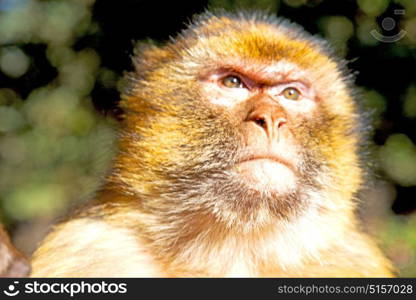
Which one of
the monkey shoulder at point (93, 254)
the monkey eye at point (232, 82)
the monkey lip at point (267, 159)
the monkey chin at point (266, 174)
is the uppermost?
the monkey eye at point (232, 82)

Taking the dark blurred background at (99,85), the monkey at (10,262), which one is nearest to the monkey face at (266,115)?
the monkey at (10,262)

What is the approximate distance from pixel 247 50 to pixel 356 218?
106 cm

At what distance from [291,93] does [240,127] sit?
540 mm

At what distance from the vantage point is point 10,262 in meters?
2.73

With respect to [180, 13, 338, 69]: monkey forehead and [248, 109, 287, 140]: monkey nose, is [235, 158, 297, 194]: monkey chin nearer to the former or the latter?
[248, 109, 287, 140]: monkey nose

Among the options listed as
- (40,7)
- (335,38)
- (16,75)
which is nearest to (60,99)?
(16,75)

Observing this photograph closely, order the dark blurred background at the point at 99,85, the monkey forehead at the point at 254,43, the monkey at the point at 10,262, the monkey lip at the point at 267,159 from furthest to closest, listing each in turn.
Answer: the dark blurred background at the point at 99,85 < the monkey forehead at the point at 254,43 < the monkey lip at the point at 267,159 < the monkey at the point at 10,262

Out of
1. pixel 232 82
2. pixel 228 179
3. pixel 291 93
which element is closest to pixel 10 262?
pixel 228 179

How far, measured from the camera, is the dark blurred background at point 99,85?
5031 millimetres

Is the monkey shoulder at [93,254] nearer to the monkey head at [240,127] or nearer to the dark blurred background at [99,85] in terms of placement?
the monkey head at [240,127]

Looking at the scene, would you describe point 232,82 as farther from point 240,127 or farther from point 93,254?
point 93,254

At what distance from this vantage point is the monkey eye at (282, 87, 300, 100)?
11.8 feet

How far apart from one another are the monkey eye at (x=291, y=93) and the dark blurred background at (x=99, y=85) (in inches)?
45.4

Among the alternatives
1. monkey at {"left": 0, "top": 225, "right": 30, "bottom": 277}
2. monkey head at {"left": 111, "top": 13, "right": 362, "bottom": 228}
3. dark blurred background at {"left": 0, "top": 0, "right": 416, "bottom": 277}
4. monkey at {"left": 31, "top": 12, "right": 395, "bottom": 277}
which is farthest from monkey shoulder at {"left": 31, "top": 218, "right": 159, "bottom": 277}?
dark blurred background at {"left": 0, "top": 0, "right": 416, "bottom": 277}
